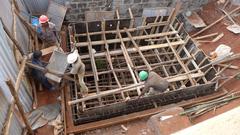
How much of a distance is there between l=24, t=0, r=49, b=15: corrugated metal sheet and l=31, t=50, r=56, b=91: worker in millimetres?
2685

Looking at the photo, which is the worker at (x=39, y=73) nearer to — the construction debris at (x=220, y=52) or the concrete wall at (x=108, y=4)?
the concrete wall at (x=108, y=4)

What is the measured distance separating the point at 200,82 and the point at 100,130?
384 cm

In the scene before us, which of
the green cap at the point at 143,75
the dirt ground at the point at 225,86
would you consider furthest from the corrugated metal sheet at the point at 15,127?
the green cap at the point at 143,75

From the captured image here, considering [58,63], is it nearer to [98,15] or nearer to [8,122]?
[8,122]

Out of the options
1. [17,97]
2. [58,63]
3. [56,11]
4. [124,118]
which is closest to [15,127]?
[17,97]

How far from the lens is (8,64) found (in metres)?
5.32

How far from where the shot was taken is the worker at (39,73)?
625 centimetres

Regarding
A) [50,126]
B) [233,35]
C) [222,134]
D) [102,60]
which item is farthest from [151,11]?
[222,134]

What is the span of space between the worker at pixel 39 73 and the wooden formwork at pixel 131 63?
0.58m

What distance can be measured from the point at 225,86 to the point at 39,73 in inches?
232

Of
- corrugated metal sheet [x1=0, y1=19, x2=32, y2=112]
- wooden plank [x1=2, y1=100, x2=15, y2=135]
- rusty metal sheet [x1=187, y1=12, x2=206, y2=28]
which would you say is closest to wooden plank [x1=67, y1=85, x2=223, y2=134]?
corrugated metal sheet [x1=0, y1=19, x2=32, y2=112]

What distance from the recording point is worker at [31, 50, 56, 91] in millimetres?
6246

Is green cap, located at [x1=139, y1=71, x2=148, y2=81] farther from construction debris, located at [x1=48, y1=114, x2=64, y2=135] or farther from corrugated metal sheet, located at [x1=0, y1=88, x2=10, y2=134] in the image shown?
corrugated metal sheet, located at [x1=0, y1=88, x2=10, y2=134]

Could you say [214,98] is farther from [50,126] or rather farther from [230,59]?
[50,126]
